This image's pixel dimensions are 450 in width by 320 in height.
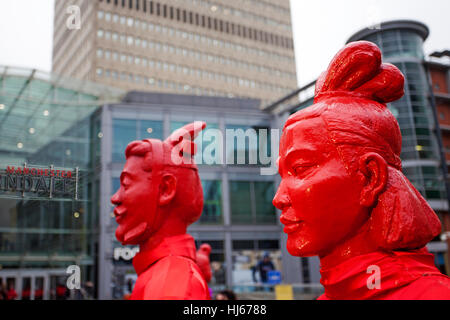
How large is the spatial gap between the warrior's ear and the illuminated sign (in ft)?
4.27

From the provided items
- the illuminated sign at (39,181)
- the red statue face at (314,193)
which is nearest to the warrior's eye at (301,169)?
the red statue face at (314,193)

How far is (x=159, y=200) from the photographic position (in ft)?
10.6

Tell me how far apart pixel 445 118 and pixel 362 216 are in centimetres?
1387

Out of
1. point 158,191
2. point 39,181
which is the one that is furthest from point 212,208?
point 39,181

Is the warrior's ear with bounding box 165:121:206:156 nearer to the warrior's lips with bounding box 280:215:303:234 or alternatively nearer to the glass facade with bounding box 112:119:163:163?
the warrior's lips with bounding box 280:215:303:234

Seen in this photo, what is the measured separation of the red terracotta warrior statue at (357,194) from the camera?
5.27 ft

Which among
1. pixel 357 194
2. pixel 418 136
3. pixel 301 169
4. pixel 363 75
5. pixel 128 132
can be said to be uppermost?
pixel 418 136

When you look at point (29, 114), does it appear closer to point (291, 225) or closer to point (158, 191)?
point (158, 191)

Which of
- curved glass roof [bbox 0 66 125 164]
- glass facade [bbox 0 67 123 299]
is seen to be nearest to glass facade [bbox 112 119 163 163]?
glass facade [bbox 0 67 123 299]

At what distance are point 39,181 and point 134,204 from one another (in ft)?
4.32
